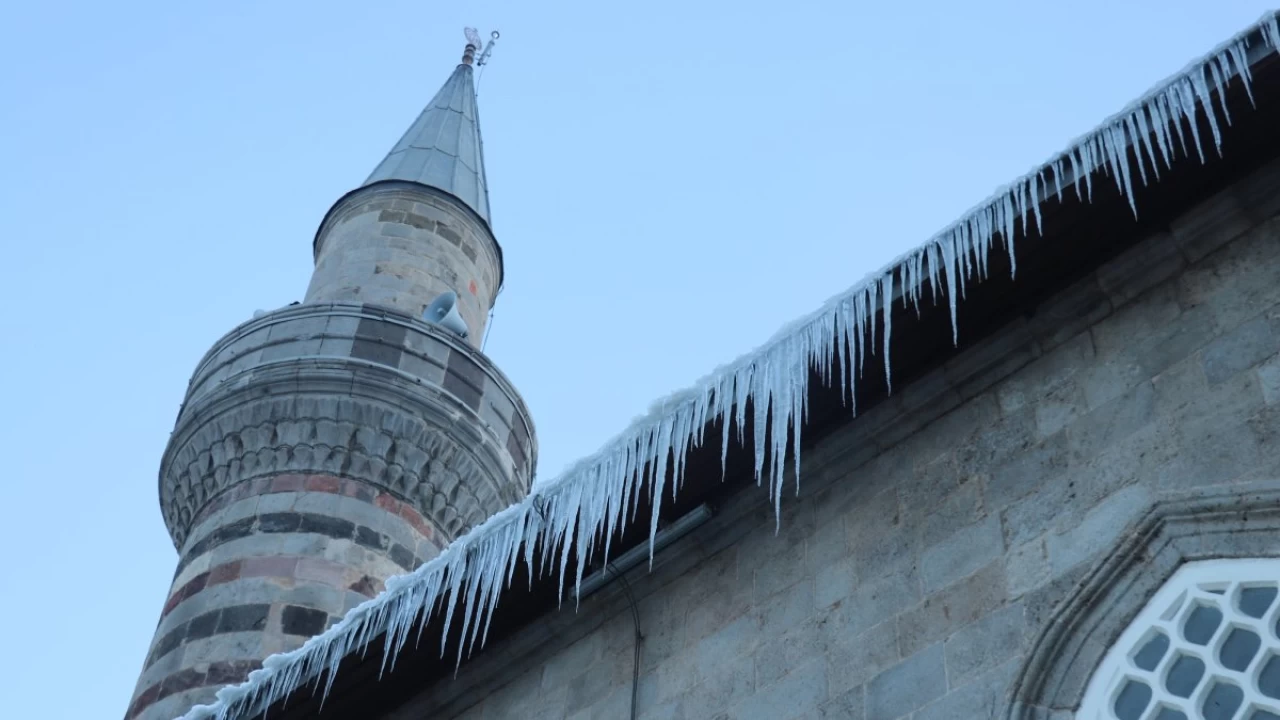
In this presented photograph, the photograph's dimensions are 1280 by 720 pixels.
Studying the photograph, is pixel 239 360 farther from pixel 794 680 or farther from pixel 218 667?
pixel 794 680

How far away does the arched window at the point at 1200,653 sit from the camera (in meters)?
5.08

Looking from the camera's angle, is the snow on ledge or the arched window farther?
the snow on ledge

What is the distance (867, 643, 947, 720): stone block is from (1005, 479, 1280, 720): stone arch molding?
1.23 ft

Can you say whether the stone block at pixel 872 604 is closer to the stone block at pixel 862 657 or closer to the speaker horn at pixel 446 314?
the stone block at pixel 862 657

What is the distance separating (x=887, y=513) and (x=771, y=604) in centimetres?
58

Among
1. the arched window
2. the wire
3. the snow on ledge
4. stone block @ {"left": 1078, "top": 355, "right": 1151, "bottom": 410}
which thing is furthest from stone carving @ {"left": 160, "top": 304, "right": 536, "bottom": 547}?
the arched window

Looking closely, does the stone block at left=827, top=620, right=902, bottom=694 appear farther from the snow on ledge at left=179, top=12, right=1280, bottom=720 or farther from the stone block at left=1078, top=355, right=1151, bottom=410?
the stone block at left=1078, top=355, right=1151, bottom=410

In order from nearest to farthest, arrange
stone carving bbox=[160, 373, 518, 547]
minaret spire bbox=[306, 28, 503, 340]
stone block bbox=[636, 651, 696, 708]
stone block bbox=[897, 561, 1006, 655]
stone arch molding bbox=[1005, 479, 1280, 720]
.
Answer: stone arch molding bbox=[1005, 479, 1280, 720] → stone block bbox=[897, 561, 1006, 655] → stone block bbox=[636, 651, 696, 708] → stone carving bbox=[160, 373, 518, 547] → minaret spire bbox=[306, 28, 503, 340]

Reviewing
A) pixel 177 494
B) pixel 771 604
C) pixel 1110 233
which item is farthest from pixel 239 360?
pixel 1110 233

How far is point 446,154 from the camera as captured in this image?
16.9 m

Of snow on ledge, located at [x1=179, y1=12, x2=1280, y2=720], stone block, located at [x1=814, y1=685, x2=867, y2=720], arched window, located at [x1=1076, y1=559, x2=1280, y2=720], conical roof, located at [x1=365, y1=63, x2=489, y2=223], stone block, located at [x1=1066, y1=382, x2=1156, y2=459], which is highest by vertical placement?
conical roof, located at [x1=365, y1=63, x2=489, y2=223]

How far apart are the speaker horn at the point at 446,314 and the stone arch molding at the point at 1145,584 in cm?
910

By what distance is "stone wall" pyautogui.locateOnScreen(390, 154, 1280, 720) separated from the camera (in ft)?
18.2

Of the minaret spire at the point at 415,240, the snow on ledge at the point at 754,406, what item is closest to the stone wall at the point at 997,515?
the snow on ledge at the point at 754,406
